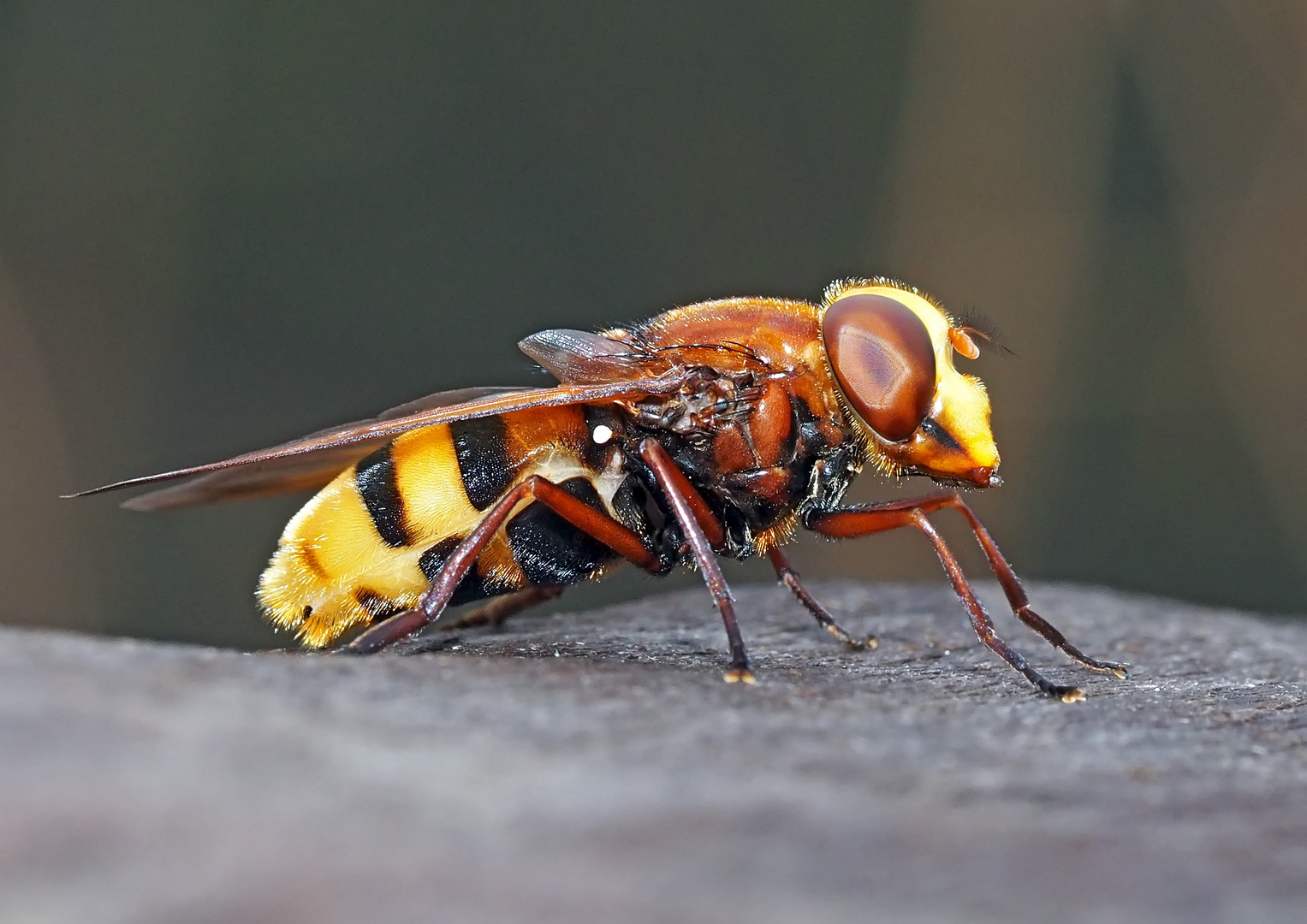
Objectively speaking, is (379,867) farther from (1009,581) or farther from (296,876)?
(1009,581)

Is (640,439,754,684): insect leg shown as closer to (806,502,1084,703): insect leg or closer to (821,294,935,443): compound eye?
(806,502,1084,703): insect leg

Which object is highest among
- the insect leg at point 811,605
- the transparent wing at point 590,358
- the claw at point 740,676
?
the transparent wing at point 590,358

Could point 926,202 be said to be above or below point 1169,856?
above

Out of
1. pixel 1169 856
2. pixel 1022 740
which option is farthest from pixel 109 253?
pixel 1169 856

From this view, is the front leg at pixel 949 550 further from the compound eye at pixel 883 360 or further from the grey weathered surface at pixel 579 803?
the grey weathered surface at pixel 579 803

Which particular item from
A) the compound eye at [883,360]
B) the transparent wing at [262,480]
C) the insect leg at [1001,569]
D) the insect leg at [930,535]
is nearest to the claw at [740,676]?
the insect leg at [930,535]

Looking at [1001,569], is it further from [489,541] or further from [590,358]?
[489,541]

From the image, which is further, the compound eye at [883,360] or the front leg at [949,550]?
the compound eye at [883,360]

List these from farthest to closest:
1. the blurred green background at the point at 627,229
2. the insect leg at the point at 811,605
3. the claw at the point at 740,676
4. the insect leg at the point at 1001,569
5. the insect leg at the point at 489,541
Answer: the blurred green background at the point at 627,229 → the insect leg at the point at 811,605 → the insect leg at the point at 1001,569 → the insect leg at the point at 489,541 → the claw at the point at 740,676

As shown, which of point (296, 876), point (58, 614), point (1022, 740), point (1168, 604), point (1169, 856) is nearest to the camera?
point (296, 876)
